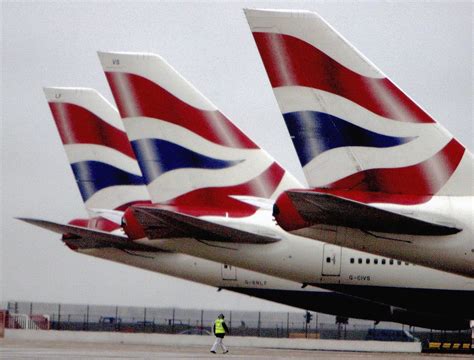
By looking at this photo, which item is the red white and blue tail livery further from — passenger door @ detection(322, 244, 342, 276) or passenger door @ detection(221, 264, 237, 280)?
passenger door @ detection(221, 264, 237, 280)

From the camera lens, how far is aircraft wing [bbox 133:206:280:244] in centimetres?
3522

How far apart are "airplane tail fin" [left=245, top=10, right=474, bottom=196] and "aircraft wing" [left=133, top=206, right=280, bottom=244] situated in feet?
26.6

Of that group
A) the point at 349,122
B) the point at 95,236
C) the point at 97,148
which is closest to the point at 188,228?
the point at 349,122

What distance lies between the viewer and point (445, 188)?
2719 cm

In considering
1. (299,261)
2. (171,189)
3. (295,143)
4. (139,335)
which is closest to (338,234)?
(295,143)

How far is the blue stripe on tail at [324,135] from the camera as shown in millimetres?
27641

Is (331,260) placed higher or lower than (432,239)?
higher

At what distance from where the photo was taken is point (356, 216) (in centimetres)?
2627

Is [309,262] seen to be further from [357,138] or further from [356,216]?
[356,216]

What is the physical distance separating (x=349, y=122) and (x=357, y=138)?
0.42 meters

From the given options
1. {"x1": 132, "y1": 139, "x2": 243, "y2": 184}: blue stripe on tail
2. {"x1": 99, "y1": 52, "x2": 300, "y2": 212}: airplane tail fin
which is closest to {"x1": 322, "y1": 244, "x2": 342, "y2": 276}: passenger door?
{"x1": 99, "y1": 52, "x2": 300, "y2": 212}: airplane tail fin

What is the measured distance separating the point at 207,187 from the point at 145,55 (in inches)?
195

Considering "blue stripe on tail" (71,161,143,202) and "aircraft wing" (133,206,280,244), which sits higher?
"blue stripe on tail" (71,161,143,202)

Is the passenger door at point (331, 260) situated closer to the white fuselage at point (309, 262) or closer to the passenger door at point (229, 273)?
the white fuselage at point (309, 262)
